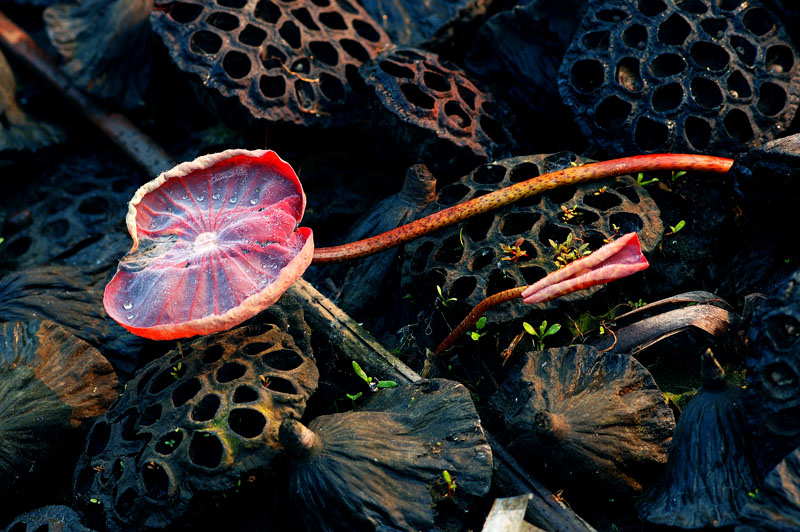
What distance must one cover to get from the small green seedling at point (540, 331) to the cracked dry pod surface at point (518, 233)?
0.06 metres

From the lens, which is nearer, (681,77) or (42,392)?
(42,392)

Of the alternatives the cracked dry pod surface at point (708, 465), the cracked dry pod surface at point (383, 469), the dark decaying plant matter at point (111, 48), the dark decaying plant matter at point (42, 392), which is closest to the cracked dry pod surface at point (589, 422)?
the cracked dry pod surface at point (708, 465)

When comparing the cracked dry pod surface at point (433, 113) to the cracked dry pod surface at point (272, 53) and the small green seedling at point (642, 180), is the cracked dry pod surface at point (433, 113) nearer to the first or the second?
the cracked dry pod surface at point (272, 53)

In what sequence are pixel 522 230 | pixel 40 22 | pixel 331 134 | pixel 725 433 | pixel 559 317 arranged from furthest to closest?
pixel 40 22, pixel 331 134, pixel 522 230, pixel 559 317, pixel 725 433

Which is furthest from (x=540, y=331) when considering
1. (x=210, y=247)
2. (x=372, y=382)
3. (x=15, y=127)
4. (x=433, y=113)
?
(x=15, y=127)

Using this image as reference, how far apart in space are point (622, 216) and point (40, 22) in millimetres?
4069

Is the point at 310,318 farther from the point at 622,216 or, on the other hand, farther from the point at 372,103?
the point at 622,216

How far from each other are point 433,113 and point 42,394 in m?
2.04

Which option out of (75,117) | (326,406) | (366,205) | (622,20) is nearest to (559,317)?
(326,406)

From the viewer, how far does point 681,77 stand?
3.10 metres

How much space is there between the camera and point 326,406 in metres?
2.81

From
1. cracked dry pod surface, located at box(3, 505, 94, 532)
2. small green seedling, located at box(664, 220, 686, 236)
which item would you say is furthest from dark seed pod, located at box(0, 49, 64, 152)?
small green seedling, located at box(664, 220, 686, 236)

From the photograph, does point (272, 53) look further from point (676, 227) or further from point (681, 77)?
point (676, 227)

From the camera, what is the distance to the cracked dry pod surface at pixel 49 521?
2.36 meters
